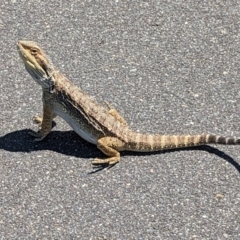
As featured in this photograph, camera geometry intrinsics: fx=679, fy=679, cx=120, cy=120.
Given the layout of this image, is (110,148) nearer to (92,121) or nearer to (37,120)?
(92,121)

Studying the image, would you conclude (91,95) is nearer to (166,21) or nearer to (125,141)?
(125,141)

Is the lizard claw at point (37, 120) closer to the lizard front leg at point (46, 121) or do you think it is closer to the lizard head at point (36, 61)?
the lizard front leg at point (46, 121)

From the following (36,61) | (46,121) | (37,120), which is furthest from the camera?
(37,120)

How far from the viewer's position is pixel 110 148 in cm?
573

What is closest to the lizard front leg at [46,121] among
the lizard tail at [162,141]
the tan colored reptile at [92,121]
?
the tan colored reptile at [92,121]

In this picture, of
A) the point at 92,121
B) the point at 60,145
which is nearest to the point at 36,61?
the point at 92,121

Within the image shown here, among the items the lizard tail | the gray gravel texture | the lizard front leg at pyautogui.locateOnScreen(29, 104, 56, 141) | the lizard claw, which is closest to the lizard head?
the lizard front leg at pyautogui.locateOnScreen(29, 104, 56, 141)

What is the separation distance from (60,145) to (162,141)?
0.92 meters

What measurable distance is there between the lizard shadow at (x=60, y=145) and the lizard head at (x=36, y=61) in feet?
1.96

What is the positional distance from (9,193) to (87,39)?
2193mm

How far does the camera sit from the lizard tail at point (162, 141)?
5.73 metres

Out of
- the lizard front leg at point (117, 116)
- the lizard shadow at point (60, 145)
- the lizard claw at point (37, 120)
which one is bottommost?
the lizard shadow at point (60, 145)

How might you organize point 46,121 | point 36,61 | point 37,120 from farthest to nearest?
point 37,120, point 46,121, point 36,61

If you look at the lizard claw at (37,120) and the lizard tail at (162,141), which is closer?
the lizard tail at (162,141)
